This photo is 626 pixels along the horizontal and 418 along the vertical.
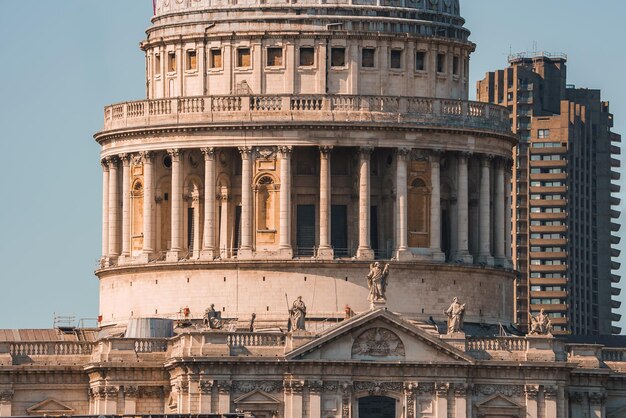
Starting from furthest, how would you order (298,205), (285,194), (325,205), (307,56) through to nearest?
1. (307,56)
2. (298,205)
3. (325,205)
4. (285,194)

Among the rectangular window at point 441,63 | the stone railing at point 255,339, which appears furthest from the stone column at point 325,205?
the stone railing at point 255,339

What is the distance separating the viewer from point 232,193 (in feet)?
628

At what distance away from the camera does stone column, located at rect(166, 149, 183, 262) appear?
190 m

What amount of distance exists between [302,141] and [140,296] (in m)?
12.4

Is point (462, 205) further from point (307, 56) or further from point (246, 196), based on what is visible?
point (246, 196)

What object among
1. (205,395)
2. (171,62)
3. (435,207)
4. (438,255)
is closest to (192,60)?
(171,62)

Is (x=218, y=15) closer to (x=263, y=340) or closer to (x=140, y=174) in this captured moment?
(x=140, y=174)

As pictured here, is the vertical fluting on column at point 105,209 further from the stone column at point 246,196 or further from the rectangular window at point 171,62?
the stone column at point 246,196

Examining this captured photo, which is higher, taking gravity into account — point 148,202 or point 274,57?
point 274,57

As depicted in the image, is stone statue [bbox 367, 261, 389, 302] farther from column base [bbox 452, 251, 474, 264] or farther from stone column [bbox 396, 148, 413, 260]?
column base [bbox 452, 251, 474, 264]

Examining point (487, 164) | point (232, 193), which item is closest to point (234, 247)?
point (232, 193)

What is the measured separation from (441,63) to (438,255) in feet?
37.8

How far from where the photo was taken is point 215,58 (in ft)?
633

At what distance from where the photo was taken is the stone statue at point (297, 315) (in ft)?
581
